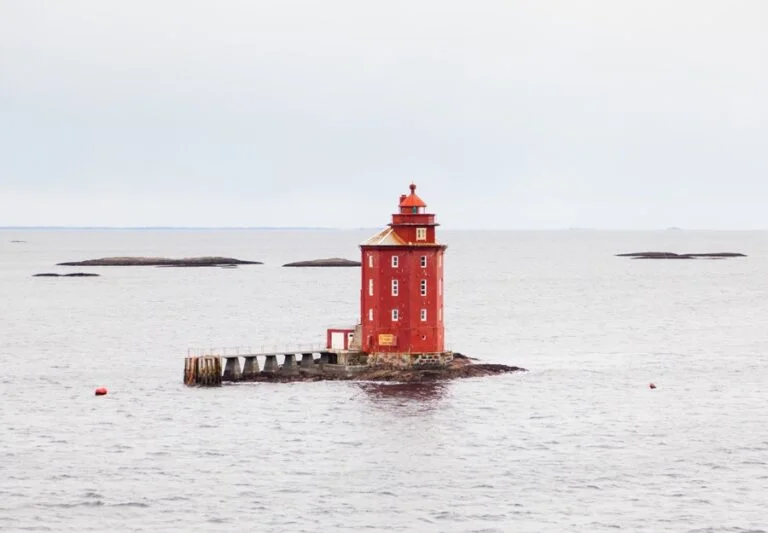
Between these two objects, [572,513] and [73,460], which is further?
[73,460]

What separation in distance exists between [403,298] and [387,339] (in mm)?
2176

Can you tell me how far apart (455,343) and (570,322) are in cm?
2444

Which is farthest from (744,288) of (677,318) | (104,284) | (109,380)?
(109,380)

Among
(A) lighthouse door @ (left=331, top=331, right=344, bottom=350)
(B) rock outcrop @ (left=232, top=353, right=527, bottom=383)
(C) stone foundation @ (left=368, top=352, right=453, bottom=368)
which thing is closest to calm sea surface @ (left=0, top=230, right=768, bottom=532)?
(B) rock outcrop @ (left=232, top=353, right=527, bottom=383)

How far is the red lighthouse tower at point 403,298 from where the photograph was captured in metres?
69.6

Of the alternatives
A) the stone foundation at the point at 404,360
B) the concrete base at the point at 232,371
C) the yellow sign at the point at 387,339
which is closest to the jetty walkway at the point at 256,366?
the concrete base at the point at 232,371

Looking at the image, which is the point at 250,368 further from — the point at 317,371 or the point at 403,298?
the point at 403,298

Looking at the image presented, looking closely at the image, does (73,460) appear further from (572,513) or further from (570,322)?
(570,322)

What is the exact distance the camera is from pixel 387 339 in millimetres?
69688

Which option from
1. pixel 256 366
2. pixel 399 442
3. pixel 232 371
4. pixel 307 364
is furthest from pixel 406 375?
pixel 399 442

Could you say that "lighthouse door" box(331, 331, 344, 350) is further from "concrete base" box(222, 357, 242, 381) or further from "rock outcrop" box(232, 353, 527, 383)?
"concrete base" box(222, 357, 242, 381)

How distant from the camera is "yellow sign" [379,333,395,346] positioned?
69688 millimetres

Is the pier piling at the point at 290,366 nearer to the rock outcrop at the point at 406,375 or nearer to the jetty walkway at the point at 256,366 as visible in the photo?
the jetty walkway at the point at 256,366

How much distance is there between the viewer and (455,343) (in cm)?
9506
